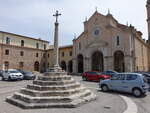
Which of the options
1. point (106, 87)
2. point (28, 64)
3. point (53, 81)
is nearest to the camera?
point (53, 81)

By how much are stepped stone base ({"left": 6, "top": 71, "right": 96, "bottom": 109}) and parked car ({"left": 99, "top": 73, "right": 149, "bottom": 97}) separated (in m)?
3.20

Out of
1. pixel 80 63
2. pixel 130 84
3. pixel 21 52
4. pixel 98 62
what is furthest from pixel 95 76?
pixel 21 52

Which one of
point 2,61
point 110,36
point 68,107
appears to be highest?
point 110,36

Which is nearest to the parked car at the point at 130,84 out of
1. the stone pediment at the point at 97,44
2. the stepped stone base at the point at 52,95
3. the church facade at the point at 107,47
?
the stepped stone base at the point at 52,95

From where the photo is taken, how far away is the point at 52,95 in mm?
8242

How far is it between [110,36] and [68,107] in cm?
2618

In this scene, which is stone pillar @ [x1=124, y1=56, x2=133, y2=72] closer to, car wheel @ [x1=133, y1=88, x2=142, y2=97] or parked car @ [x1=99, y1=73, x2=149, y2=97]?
parked car @ [x1=99, y1=73, x2=149, y2=97]

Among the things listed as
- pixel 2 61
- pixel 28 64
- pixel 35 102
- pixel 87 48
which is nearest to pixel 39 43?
pixel 28 64

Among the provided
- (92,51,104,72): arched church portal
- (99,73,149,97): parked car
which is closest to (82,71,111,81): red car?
(99,73,149,97): parked car

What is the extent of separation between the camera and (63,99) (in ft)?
25.4

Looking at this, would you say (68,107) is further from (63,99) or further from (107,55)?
(107,55)

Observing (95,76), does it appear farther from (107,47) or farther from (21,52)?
(21,52)

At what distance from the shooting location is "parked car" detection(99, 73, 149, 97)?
10375 mm

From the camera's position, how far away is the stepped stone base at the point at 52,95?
7.45 meters
